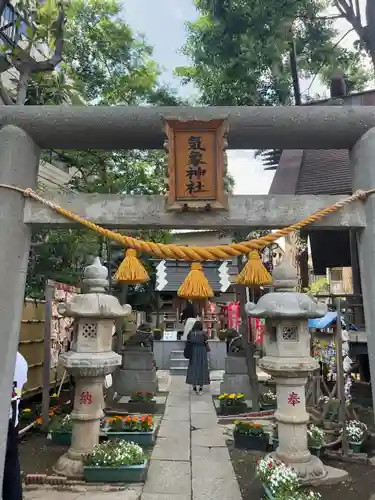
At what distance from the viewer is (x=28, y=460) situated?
19.5 ft

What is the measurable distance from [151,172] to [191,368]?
6.11m

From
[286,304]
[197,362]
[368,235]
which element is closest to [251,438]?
[286,304]

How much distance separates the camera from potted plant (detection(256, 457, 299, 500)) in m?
4.26

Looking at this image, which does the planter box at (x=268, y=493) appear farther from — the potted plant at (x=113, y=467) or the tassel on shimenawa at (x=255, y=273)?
the tassel on shimenawa at (x=255, y=273)

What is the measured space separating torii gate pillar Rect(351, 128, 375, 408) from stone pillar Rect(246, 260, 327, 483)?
2119mm

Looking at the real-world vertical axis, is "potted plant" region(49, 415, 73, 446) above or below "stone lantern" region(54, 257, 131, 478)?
below

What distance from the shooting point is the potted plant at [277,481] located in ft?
14.0

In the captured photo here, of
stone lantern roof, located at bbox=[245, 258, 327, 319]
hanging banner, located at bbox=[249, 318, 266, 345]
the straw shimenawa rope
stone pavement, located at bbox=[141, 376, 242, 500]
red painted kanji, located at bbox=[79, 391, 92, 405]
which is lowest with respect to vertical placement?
stone pavement, located at bbox=[141, 376, 242, 500]

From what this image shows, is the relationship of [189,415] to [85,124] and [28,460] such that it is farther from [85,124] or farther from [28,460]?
[85,124]

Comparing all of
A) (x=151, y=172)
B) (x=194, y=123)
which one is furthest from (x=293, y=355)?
(x=151, y=172)

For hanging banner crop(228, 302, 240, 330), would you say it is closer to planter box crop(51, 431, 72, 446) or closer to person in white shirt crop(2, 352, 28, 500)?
planter box crop(51, 431, 72, 446)

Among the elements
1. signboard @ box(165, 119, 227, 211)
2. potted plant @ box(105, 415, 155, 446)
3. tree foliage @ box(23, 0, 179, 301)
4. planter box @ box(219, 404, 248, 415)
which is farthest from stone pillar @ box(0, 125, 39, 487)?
tree foliage @ box(23, 0, 179, 301)

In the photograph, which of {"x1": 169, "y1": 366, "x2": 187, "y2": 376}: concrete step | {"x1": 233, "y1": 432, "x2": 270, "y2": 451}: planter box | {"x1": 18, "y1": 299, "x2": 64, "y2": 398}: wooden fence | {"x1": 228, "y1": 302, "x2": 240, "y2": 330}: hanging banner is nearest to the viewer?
{"x1": 233, "y1": 432, "x2": 270, "y2": 451}: planter box

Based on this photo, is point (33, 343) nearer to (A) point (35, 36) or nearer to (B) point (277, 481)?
(A) point (35, 36)
